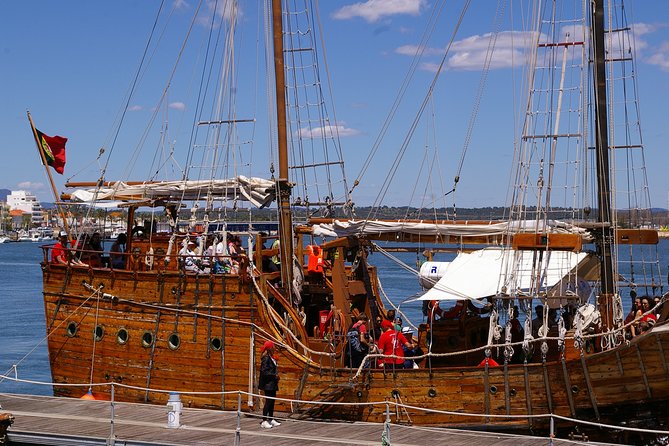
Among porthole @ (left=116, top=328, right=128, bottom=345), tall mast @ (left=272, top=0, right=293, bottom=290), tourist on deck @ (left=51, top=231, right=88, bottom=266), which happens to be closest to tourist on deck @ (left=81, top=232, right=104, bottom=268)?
tourist on deck @ (left=51, top=231, right=88, bottom=266)

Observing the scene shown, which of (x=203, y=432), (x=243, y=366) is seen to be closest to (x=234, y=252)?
(x=243, y=366)

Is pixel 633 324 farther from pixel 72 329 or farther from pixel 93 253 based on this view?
pixel 93 253

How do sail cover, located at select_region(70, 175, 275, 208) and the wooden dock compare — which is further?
sail cover, located at select_region(70, 175, 275, 208)

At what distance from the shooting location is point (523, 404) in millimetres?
17953

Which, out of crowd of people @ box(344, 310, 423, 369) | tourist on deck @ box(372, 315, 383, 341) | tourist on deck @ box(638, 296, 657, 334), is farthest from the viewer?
tourist on deck @ box(372, 315, 383, 341)

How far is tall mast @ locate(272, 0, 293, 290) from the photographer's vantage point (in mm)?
21250

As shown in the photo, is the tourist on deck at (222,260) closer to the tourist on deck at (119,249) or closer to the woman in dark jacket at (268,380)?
the tourist on deck at (119,249)

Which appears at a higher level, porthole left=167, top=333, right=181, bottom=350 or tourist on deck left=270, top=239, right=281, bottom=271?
tourist on deck left=270, top=239, right=281, bottom=271

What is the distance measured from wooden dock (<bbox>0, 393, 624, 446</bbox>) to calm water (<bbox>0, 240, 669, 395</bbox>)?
416cm

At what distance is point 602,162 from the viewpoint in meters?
19.1

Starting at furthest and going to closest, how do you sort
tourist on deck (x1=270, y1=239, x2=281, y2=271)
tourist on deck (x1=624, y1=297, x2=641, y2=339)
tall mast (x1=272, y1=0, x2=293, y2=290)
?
tourist on deck (x1=270, y1=239, x2=281, y2=271), tall mast (x1=272, y1=0, x2=293, y2=290), tourist on deck (x1=624, y1=297, x2=641, y2=339)

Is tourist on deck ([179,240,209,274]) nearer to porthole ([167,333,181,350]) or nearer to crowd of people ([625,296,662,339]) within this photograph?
porthole ([167,333,181,350])

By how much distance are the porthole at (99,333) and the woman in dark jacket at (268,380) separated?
5.05 meters

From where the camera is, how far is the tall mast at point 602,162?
18750 millimetres
